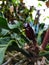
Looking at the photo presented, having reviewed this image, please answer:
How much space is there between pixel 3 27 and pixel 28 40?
107 mm

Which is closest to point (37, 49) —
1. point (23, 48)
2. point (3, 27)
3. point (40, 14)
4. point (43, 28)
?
point (23, 48)

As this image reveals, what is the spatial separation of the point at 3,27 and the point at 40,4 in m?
0.43

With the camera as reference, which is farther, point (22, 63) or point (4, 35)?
point (4, 35)

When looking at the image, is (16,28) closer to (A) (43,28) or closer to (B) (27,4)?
(A) (43,28)

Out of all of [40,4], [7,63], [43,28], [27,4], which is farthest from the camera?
[27,4]

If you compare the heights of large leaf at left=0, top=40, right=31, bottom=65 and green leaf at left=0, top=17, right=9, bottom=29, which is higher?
green leaf at left=0, top=17, right=9, bottom=29

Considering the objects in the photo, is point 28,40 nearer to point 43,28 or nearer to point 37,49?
point 37,49

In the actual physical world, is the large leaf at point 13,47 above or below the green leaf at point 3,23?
below

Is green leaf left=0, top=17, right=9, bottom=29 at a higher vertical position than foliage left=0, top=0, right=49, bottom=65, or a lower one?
higher

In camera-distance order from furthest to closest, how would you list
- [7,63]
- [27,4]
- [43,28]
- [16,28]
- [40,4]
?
1. [27,4]
2. [40,4]
3. [43,28]
4. [16,28]
5. [7,63]

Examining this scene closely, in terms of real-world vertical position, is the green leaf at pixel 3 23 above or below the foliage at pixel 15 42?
above

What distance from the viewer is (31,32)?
0.81 meters

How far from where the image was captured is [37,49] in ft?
2.60

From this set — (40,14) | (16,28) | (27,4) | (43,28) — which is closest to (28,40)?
(16,28)
